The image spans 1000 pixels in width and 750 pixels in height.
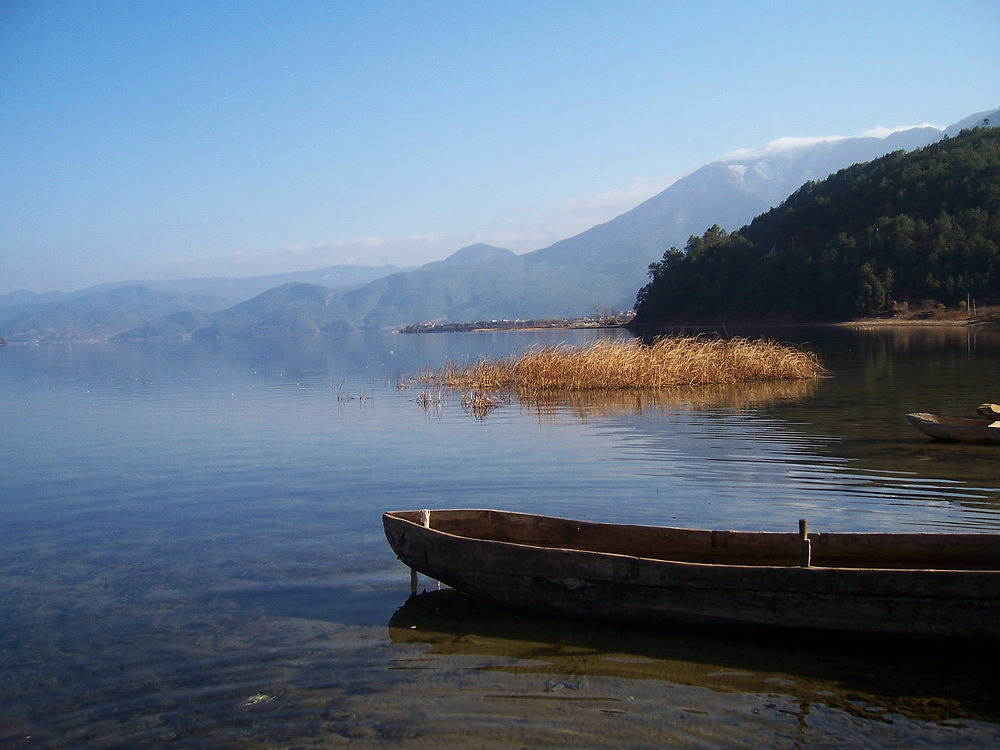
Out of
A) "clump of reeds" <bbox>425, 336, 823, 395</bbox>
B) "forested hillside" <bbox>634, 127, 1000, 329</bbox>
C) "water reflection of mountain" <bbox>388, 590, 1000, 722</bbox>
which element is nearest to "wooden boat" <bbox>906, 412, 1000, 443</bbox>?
"water reflection of mountain" <bbox>388, 590, 1000, 722</bbox>

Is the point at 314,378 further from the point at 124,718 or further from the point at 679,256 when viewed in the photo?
the point at 679,256

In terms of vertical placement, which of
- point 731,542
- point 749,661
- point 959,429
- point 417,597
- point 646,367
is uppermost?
point 646,367

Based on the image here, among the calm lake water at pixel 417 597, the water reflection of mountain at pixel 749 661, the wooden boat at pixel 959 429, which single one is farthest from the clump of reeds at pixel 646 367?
the water reflection of mountain at pixel 749 661

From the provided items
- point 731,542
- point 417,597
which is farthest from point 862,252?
point 417,597

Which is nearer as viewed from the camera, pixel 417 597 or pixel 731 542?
pixel 731 542

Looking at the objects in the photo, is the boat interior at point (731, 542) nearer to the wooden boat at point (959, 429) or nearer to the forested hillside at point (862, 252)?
the wooden boat at point (959, 429)

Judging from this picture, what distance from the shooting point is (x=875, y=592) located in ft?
23.8

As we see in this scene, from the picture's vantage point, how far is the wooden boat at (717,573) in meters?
7.20

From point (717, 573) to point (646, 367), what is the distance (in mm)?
25220

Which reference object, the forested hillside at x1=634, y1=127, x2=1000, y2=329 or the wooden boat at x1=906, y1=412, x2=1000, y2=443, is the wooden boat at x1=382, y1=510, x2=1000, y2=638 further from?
the forested hillside at x1=634, y1=127, x2=1000, y2=329

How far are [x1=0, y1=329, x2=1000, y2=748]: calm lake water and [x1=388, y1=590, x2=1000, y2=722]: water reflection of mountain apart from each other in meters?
0.03

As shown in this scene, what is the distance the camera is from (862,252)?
9062 centimetres

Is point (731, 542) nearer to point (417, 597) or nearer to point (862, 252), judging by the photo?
point (417, 597)

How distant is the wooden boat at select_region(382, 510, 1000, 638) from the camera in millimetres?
7203
